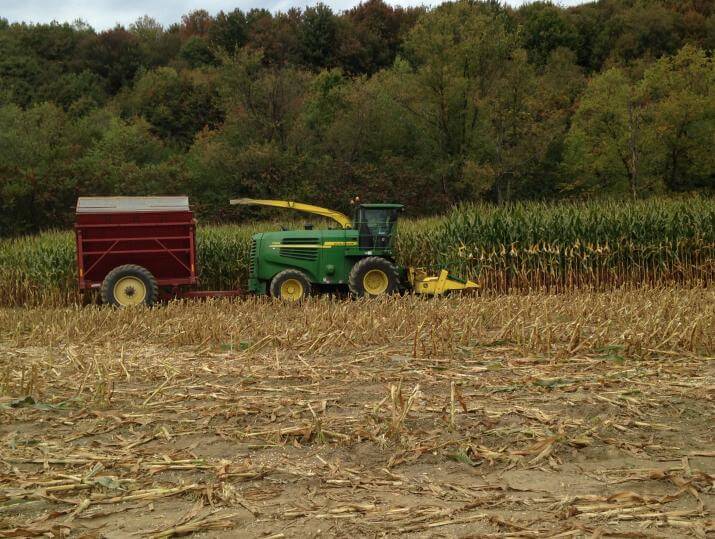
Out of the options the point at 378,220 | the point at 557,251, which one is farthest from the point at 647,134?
the point at 378,220

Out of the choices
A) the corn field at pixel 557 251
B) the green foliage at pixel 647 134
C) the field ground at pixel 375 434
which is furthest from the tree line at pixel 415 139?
the field ground at pixel 375 434

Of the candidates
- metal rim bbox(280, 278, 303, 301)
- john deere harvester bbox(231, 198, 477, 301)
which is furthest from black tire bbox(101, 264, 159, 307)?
metal rim bbox(280, 278, 303, 301)

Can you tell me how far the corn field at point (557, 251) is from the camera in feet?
57.3

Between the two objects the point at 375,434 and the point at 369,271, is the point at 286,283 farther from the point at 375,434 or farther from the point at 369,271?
the point at 375,434

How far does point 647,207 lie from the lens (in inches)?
736

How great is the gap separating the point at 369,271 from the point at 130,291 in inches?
177

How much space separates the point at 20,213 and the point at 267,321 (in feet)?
82.2

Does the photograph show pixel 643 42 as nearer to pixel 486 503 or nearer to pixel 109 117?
pixel 109 117

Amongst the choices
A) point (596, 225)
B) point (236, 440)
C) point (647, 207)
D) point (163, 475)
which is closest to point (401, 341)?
point (236, 440)

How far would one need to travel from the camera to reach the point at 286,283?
50.0 feet

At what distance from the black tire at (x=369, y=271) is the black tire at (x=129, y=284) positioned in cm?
373

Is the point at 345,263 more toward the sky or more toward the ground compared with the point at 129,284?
more toward the sky

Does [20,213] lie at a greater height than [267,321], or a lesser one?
greater

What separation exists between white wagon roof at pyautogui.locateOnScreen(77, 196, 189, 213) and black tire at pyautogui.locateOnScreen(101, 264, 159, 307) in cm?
124
